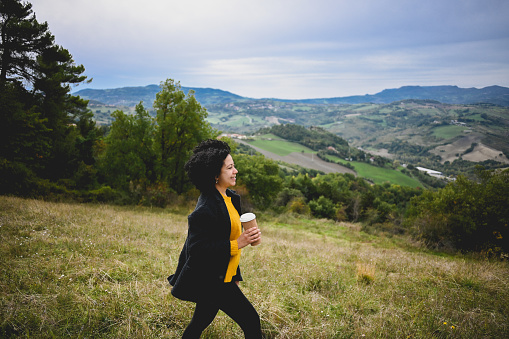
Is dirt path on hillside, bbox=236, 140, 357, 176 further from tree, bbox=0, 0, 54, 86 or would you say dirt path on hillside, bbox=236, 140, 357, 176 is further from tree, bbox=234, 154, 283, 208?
tree, bbox=0, 0, 54, 86

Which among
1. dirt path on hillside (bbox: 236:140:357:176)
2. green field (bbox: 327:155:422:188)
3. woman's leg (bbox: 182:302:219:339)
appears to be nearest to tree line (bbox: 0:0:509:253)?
woman's leg (bbox: 182:302:219:339)

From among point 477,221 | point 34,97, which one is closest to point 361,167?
point 477,221

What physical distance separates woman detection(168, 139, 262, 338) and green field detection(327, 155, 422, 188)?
319 feet

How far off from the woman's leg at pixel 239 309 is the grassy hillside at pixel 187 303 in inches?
34.2

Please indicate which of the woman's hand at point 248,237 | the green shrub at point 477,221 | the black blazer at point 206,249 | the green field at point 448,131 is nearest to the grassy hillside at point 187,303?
the black blazer at point 206,249

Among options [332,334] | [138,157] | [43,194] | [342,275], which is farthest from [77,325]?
[138,157]

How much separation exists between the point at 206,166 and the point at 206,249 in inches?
27.4

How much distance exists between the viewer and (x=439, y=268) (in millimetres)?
5941

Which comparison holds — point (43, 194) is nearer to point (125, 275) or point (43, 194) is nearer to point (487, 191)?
point (125, 275)

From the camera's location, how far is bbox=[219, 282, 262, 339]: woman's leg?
2125mm

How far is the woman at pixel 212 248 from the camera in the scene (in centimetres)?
194

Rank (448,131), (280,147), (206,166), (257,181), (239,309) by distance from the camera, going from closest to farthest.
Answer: (206,166) < (239,309) < (257,181) < (280,147) < (448,131)

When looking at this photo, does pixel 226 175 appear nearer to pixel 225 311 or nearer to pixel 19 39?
pixel 225 311

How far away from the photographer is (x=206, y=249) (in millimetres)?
1898
